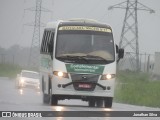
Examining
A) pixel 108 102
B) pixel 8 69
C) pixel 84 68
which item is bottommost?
pixel 8 69

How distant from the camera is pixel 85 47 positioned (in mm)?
26250

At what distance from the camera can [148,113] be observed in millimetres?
14000

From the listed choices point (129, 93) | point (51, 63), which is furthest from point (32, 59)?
point (51, 63)

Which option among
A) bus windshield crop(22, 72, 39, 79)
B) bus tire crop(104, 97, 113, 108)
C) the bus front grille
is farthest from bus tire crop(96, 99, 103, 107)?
bus windshield crop(22, 72, 39, 79)

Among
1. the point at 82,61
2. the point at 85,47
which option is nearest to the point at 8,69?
the point at 85,47

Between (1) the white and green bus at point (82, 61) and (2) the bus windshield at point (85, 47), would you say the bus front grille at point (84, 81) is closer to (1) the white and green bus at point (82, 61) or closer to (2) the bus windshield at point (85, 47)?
(1) the white and green bus at point (82, 61)

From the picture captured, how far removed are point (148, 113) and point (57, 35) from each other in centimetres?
1271

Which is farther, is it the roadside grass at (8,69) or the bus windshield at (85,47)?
the roadside grass at (8,69)

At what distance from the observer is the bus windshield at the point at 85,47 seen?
2606cm

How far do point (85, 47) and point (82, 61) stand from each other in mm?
575

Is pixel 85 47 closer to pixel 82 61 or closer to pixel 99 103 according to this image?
pixel 82 61

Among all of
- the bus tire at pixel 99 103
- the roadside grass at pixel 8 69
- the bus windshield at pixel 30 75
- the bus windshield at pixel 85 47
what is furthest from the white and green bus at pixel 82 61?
the roadside grass at pixel 8 69

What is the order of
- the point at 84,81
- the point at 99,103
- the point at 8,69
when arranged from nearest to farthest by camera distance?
the point at 84,81
the point at 99,103
the point at 8,69

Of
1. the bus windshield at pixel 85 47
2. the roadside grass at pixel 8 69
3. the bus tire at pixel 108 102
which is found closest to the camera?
the bus windshield at pixel 85 47
